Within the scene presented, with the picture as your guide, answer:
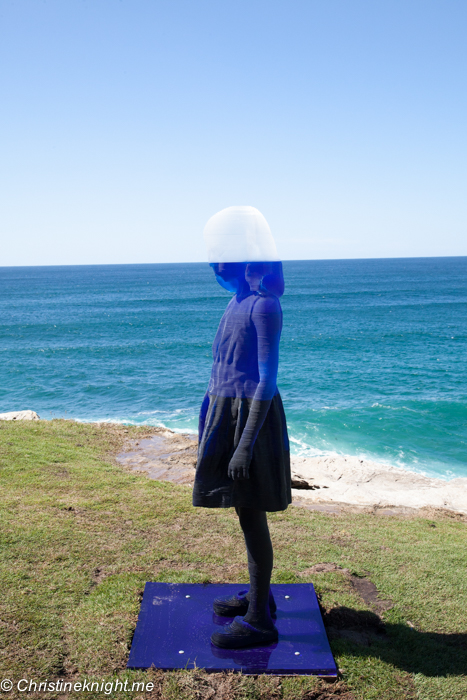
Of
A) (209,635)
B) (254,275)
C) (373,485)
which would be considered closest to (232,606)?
(209,635)

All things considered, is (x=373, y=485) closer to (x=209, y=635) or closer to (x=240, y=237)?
(x=209, y=635)

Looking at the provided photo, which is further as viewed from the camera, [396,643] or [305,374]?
[305,374]

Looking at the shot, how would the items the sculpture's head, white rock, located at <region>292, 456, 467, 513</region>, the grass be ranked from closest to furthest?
1. the grass
2. the sculpture's head
3. white rock, located at <region>292, 456, 467, 513</region>

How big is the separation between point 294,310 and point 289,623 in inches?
2266

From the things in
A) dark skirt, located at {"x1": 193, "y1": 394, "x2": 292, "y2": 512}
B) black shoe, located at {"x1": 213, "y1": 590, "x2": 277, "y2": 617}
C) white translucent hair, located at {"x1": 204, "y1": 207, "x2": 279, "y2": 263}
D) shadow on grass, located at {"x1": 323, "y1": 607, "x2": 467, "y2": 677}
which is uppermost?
white translucent hair, located at {"x1": 204, "y1": 207, "x2": 279, "y2": 263}

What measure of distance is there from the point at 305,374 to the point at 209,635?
23703 millimetres

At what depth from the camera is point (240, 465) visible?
10.2 feet

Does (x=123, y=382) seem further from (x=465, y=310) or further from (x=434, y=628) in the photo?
(x=465, y=310)

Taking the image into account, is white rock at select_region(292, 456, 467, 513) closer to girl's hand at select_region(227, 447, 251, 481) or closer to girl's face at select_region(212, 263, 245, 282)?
girl's hand at select_region(227, 447, 251, 481)

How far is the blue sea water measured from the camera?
17.1 meters

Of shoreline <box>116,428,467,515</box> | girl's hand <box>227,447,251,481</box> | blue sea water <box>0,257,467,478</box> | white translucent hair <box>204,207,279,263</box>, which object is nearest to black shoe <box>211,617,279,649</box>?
girl's hand <box>227,447,251,481</box>

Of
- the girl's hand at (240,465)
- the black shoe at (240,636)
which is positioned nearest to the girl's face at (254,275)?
the girl's hand at (240,465)

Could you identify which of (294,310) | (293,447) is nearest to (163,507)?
(293,447)

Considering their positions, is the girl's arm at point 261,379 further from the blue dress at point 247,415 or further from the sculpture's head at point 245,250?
the sculpture's head at point 245,250
